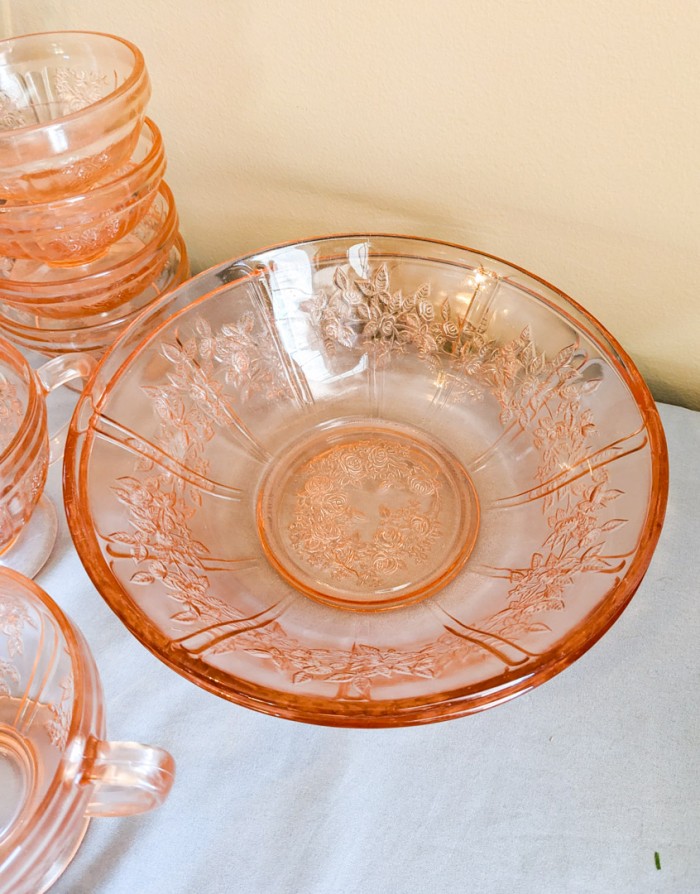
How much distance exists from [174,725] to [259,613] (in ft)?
0.37

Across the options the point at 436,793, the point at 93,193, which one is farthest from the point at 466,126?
the point at 436,793

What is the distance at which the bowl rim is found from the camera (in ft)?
2.05

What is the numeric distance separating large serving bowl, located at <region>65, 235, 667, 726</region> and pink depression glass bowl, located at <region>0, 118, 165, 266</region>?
0.32 ft

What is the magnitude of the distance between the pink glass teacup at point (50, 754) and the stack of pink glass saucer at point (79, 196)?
1.03ft

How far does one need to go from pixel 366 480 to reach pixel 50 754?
36 centimetres

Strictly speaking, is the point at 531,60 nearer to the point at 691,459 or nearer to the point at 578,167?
the point at 578,167

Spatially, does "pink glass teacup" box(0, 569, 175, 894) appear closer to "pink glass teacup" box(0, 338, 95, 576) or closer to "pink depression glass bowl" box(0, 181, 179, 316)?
"pink glass teacup" box(0, 338, 95, 576)

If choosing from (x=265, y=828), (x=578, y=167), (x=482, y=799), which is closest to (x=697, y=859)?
(x=482, y=799)

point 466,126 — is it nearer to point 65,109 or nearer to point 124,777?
point 65,109

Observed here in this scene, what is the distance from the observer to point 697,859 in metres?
0.54

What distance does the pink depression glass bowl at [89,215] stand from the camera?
0.68m

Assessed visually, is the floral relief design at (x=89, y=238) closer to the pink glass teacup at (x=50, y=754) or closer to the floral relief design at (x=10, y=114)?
the floral relief design at (x=10, y=114)

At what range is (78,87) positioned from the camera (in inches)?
30.6

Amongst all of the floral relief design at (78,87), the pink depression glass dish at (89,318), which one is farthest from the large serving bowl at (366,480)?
the floral relief design at (78,87)
